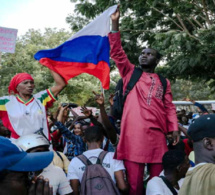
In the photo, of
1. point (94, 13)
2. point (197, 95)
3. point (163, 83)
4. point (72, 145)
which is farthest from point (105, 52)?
point (197, 95)

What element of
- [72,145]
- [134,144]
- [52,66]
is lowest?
[72,145]

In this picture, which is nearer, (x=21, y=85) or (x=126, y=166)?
(x=126, y=166)

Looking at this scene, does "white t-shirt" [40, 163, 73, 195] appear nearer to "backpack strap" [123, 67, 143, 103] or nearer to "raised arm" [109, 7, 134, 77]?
"backpack strap" [123, 67, 143, 103]

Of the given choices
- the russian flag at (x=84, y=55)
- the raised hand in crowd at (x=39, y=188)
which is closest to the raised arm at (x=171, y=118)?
the russian flag at (x=84, y=55)

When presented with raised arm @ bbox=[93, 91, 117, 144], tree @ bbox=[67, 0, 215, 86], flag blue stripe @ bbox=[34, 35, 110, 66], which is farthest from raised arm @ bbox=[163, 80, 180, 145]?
tree @ bbox=[67, 0, 215, 86]

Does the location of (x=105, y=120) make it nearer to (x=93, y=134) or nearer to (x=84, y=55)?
(x=93, y=134)

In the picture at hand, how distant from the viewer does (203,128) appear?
1.89 meters

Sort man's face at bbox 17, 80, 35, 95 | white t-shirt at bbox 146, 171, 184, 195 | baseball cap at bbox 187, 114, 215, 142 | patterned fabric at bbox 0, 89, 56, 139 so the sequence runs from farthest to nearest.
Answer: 1. man's face at bbox 17, 80, 35, 95
2. patterned fabric at bbox 0, 89, 56, 139
3. white t-shirt at bbox 146, 171, 184, 195
4. baseball cap at bbox 187, 114, 215, 142

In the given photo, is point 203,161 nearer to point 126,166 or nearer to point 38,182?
point 38,182

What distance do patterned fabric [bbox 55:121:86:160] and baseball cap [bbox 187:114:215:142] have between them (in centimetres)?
296

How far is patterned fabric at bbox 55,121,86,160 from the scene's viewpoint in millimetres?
4711

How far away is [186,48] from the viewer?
795 cm

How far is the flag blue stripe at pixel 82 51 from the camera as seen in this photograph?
399 cm

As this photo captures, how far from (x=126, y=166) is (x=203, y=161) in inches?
53.6
